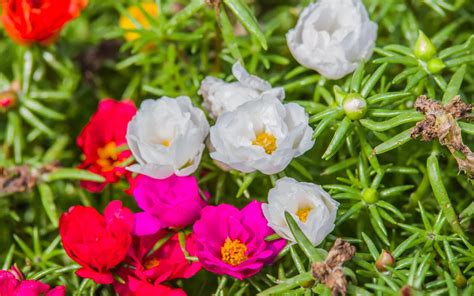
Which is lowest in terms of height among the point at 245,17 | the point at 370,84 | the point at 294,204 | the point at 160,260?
the point at 160,260

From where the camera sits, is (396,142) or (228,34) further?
(228,34)

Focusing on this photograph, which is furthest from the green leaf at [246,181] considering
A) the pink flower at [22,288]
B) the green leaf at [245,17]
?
the pink flower at [22,288]

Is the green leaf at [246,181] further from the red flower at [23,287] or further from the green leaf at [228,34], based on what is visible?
the red flower at [23,287]

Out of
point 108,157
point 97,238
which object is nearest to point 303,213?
point 97,238

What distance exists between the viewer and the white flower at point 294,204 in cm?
140

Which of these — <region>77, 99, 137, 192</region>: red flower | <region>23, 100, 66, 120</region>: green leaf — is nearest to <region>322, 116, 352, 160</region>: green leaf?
<region>77, 99, 137, 192</region>: red flower

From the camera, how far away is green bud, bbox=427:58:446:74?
5.25 feet

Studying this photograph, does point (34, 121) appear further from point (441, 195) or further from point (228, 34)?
point (441, 195)

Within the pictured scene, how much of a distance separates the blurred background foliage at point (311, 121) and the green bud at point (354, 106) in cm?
2

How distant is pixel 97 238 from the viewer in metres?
1.50

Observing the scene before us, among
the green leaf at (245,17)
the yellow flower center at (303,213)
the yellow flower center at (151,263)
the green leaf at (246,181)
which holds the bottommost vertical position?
the yellow flower center at (151,263)

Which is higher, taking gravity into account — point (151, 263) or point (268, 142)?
point (268, 142)

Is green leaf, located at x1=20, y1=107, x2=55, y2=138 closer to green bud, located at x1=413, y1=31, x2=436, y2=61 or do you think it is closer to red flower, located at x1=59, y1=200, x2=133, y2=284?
→ red flower, located at x1=59, y1=200, x2=133, y2=284

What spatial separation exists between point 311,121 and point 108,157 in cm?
62
